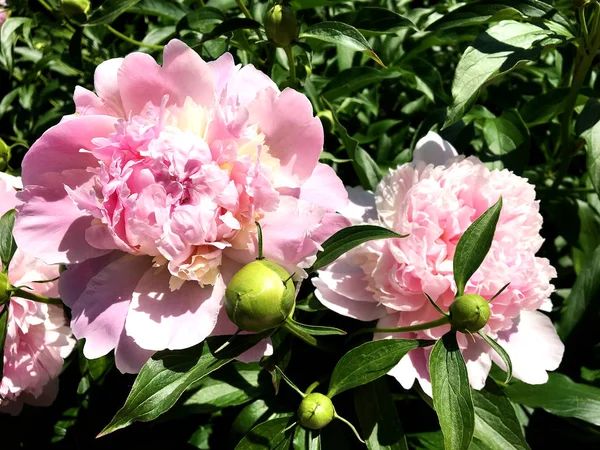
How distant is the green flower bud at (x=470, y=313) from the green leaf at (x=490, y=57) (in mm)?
297

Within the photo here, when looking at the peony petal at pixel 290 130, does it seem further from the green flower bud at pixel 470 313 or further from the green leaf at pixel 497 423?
the green leaf at pixel 497 423

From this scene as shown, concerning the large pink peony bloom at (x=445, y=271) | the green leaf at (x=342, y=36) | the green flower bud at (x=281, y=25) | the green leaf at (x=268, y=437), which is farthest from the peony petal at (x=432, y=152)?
the green leaf at (x=268, y=437)

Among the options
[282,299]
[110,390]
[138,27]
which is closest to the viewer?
[282,299]

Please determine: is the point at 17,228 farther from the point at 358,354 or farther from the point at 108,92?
the point at 358,354

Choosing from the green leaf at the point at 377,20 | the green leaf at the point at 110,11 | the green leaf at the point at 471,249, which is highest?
the green leaf at the point at 110,11

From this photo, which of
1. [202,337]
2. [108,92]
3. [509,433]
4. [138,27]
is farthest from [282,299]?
[138,27]

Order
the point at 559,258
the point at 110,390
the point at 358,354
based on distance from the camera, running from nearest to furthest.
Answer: the point at 358,354 < the point at 110,390 < the point at 559,258

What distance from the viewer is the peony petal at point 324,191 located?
73 centimetres

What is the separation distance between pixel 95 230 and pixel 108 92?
7.3 inches

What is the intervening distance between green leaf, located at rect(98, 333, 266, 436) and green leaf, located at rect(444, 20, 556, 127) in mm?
466

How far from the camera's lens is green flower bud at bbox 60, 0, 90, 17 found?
97 cm

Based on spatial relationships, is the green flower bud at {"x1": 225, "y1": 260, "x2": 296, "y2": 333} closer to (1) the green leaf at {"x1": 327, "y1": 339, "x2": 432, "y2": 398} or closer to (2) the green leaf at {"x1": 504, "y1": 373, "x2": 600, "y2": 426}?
(1) the green leaf at {"x1": 327, "y1": 339, "x2": 432, "y2": 398}

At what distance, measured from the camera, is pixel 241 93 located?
72 centimetres

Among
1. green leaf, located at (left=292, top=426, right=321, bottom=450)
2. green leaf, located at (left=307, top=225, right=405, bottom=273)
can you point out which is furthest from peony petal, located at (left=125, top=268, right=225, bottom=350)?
green leaf, located at (left=292, top=426, right=321, bottom=450)
